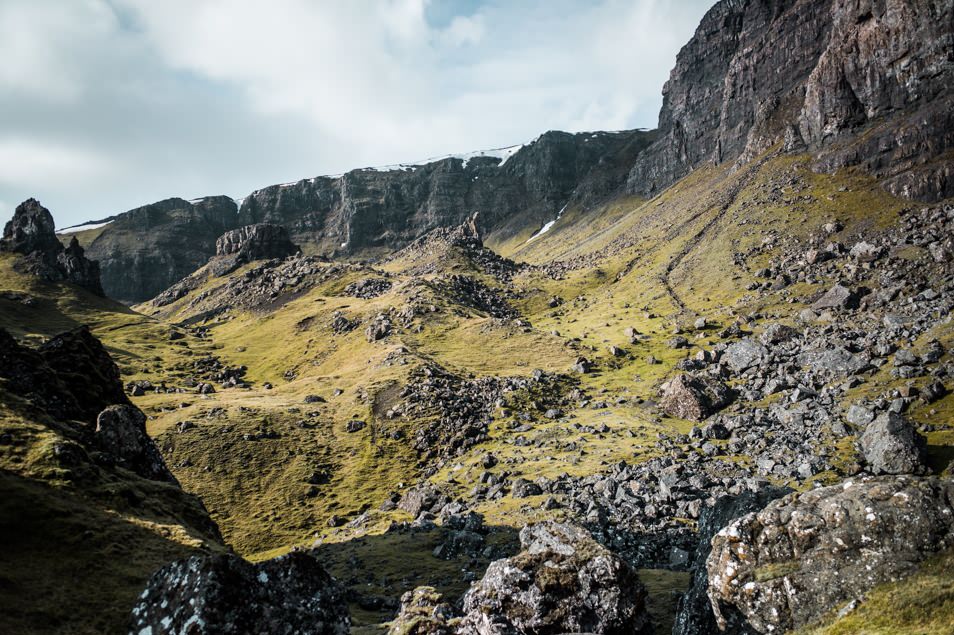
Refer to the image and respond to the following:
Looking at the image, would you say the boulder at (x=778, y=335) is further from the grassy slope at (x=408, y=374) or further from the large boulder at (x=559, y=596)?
the large boulder at (x=559, y=596)

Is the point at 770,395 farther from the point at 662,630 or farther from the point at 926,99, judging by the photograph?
the point at 926,99

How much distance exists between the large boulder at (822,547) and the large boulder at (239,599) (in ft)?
50.4

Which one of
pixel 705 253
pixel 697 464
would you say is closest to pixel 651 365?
pixel 697 464

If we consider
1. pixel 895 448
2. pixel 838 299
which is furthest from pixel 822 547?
pixel 838 299

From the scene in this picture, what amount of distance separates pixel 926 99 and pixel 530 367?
165m

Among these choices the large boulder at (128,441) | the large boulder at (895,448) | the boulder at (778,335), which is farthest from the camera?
the boulder at (778,335)

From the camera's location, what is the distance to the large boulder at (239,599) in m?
16.8

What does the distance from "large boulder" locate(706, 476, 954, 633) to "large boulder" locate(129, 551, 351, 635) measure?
15.4m

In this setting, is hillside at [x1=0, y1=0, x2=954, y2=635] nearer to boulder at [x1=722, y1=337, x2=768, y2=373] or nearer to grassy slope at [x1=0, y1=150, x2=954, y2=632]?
boulder at [x1=722, y1=337, x2=768, y2=373]

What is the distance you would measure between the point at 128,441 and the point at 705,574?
49.1 m

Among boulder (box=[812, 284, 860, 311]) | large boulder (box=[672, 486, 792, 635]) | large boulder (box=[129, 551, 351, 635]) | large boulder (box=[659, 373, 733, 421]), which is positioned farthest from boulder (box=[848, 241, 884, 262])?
large boulder (box=[129, 551, 351, 635])

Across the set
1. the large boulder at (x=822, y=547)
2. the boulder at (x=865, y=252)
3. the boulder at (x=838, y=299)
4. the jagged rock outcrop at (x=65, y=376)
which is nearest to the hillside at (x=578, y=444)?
the large boulder at (x=822, y=547)

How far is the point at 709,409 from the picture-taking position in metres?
85.7

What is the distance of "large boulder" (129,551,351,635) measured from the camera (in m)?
16.8
